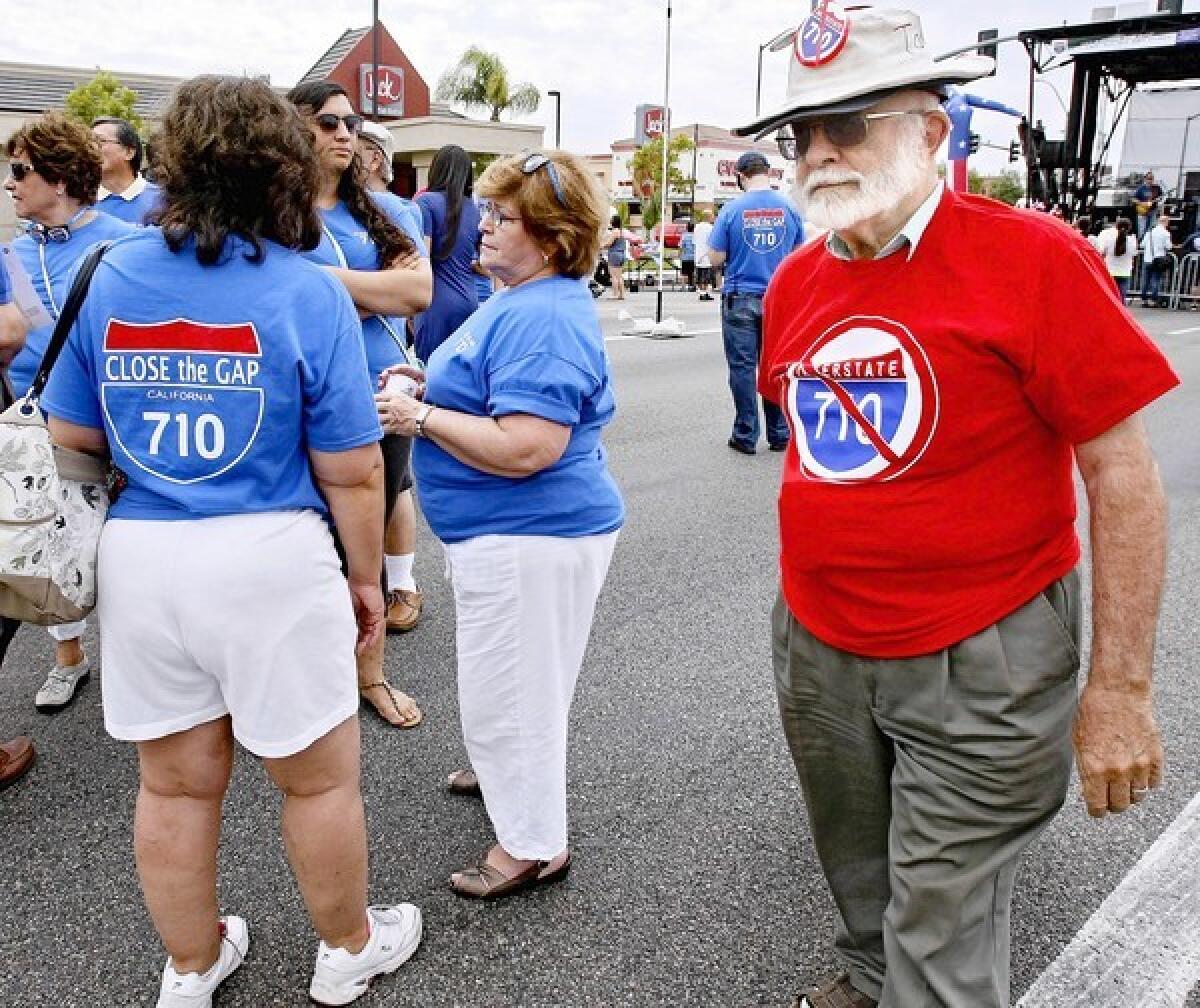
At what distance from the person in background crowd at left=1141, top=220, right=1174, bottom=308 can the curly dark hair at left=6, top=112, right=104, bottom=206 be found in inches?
803

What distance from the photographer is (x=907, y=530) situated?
171 cm

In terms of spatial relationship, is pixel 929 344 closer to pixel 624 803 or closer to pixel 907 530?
pixel 907 530

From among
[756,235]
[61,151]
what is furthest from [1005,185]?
[61,151]

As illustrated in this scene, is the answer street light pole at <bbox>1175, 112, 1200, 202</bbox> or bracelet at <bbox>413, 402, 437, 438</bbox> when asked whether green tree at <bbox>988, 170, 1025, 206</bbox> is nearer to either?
street light pole at <bbox>1175, 112, 1200, 202</bbox>

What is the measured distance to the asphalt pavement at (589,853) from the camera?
7.31 feet

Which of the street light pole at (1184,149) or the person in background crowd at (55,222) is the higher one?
the street light pole at (1184,149)

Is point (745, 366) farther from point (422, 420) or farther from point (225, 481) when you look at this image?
point (225, 481)

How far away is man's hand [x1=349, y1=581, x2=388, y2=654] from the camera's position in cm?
212

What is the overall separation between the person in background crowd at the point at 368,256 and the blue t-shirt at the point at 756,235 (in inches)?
164

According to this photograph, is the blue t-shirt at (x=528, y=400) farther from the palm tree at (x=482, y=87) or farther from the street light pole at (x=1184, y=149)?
the palm tree at (x=482, y=87)

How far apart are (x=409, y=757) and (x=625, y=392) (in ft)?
23.1

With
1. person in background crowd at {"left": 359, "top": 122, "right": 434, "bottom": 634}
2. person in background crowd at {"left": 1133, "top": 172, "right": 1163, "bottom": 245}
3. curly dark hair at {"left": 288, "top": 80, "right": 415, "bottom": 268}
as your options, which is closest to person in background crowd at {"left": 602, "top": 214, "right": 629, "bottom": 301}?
person in background crowd at {"left": 1133, "top": 172, "right": 1163, "bottom": 245}

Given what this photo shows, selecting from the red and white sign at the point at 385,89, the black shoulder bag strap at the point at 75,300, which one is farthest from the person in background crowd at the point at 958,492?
the red and white sign at the point at 385,89

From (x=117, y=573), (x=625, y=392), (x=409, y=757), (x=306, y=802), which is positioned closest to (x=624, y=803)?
(x=409, y=757)
